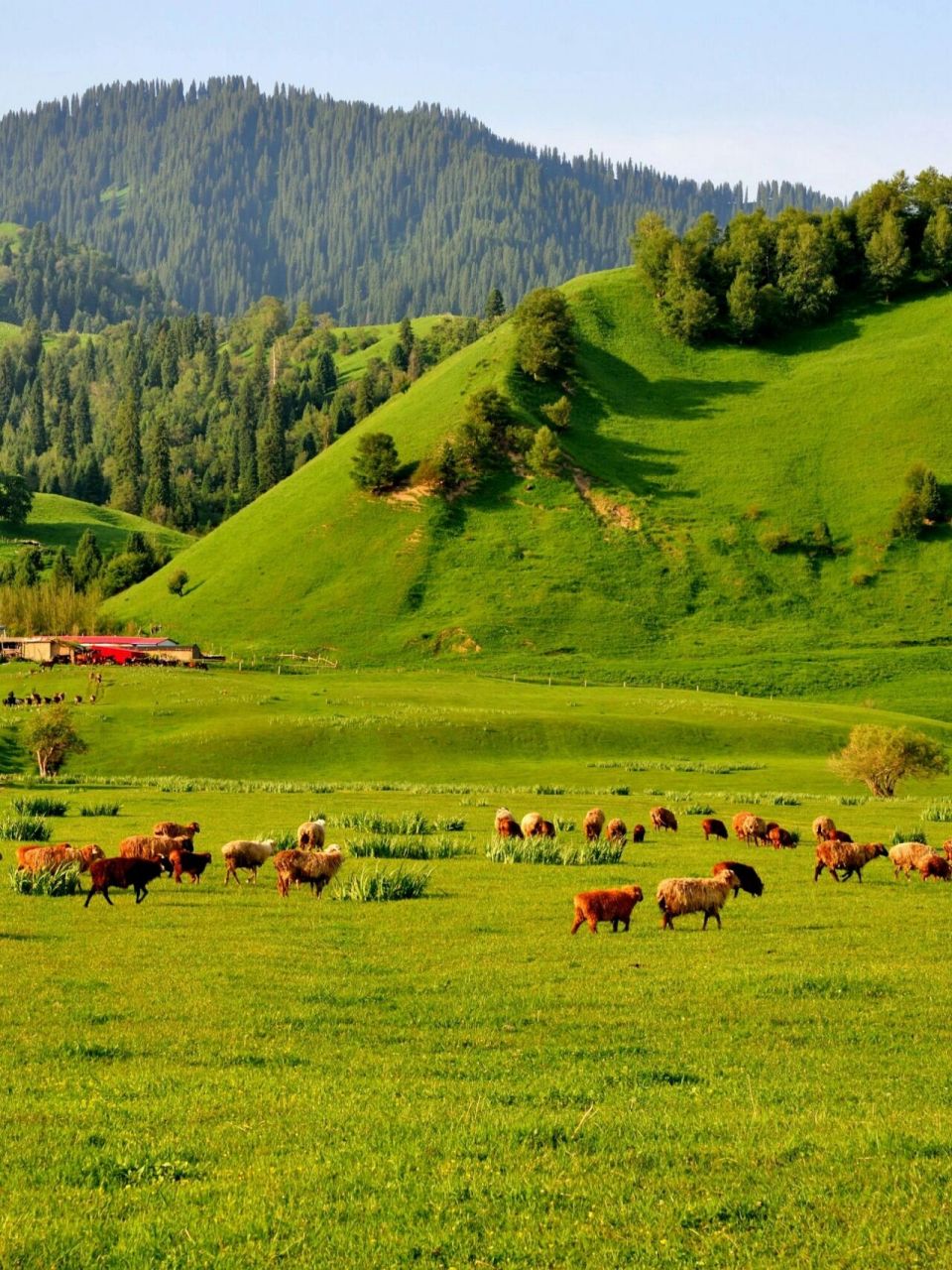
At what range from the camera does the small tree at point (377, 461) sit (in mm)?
166125

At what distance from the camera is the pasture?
9.74 m

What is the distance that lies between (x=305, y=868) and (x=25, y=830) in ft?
42.8

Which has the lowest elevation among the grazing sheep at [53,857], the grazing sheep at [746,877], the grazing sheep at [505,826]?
the grazing sheep at [505,826]

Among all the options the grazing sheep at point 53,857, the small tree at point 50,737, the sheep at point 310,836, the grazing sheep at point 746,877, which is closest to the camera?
the grazing sheep at point 53,857

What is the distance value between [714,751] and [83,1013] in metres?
71.9

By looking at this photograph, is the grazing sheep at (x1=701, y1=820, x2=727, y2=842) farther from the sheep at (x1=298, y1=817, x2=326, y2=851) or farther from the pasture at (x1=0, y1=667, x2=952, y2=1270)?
the sheep at (x1=298, y1=817, x2=326, y2=851)

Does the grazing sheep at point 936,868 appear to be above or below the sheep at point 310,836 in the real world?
above

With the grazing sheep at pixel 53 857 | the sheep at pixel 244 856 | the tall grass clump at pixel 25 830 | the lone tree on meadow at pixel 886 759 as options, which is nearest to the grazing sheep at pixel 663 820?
the sheep at pixel 244 856

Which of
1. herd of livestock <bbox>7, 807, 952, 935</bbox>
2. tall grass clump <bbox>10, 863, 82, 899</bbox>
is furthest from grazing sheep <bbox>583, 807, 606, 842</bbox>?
tall grass clump <bbox>10, 863, 82, 899</bbox>

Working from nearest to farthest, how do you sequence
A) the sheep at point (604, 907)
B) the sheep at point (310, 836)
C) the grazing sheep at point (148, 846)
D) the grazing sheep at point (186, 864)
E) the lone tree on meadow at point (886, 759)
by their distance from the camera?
the sheep at point (604, 907) → the grazing sheep at point (186, 864) → the grazing sheep at point (148, 846) → the sheep at point (310, 836) → the lone tree on meadow at point (886, 759)

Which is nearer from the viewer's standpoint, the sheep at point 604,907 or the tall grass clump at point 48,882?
the sheep at point 604,907

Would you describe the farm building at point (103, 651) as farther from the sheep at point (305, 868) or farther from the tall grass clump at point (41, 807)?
the sheep at point (305, 868)

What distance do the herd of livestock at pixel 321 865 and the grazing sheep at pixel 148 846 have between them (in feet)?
0.08

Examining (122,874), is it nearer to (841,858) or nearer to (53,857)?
(53,857)
